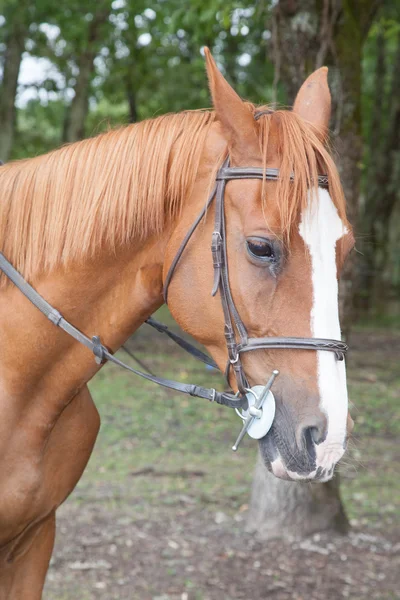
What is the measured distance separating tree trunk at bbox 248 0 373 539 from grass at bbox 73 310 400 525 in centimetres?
41

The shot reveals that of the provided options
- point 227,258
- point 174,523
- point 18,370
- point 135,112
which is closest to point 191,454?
point 174,523

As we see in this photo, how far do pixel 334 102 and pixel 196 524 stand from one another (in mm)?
3213

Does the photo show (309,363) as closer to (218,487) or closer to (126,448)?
(218,487)

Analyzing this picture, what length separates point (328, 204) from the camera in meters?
2.20

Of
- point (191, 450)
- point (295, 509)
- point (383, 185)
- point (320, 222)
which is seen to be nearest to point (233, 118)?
point (320, 222)

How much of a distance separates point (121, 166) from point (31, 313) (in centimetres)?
64

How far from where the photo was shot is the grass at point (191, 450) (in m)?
5.75

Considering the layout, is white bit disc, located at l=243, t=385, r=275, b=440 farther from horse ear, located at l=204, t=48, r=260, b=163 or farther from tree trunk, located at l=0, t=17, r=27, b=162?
tree trunk, located at l=0, t=17, r=27, b=162

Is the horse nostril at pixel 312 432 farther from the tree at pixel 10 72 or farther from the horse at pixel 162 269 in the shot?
the tree at pixel 10 72

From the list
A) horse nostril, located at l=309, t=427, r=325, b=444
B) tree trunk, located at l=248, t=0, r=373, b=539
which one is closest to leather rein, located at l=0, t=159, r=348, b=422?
horse nostril, located at l=309, t=427, r=325, b=444

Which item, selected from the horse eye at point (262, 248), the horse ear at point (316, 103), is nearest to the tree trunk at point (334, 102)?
the horse ear at point (316, 103)

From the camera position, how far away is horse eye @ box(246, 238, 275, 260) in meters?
2.13

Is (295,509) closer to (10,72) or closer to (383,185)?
(10,72)

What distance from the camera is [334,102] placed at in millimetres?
4570
